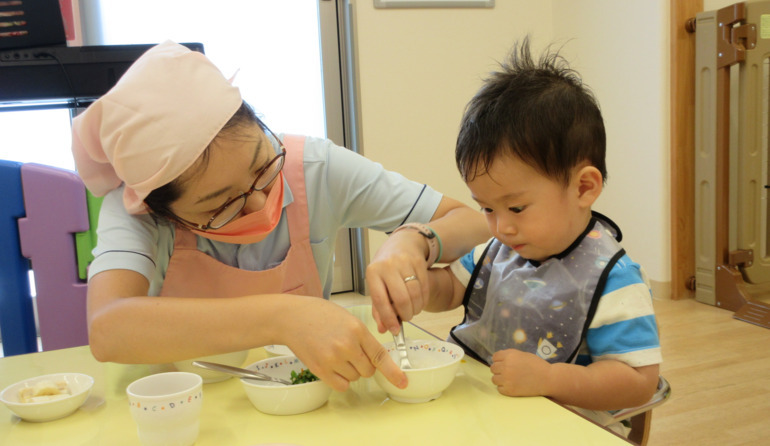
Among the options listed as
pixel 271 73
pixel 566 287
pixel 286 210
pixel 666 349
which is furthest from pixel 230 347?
pixel 271 73

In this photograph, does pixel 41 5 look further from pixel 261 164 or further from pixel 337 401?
pixel 337 401

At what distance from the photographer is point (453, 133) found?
3941mm

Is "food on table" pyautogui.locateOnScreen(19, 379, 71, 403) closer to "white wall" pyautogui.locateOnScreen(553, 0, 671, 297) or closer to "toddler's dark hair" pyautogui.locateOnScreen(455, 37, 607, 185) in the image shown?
"toddler's dark hair" pyautogui.locateOnScreen(455, 37, 607, 185)

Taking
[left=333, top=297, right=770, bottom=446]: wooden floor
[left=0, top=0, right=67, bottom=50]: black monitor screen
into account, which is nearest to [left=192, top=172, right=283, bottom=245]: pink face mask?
[left=0, top=0, right=67, bottom=50]: black monitor screen

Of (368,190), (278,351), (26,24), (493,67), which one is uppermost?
(26,24)

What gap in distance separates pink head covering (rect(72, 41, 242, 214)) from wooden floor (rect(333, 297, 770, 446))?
64.5 inches

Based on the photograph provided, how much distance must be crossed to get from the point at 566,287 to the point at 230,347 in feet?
1.78

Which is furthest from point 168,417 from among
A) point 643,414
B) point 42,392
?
point 643,414

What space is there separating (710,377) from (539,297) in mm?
1651

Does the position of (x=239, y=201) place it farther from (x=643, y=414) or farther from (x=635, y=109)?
(x=635, y=109)

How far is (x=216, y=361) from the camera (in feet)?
3.18

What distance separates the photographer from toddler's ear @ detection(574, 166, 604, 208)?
39.9 inches

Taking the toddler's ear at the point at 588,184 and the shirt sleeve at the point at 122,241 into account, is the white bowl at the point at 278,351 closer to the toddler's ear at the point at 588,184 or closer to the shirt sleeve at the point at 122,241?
the shirt sleeve at the point at 122,241

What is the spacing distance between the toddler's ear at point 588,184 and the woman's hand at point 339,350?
0.44 meters
